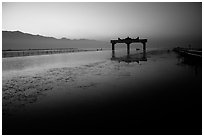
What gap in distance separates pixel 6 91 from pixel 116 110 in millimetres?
7523

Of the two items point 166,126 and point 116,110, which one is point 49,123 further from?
point 166,126

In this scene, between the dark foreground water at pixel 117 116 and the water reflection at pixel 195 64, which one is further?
the water reflection at pixel 195 64

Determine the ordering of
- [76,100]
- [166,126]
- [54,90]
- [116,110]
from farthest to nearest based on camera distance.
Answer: [54,90], [76,100], [116,110], [166,126]

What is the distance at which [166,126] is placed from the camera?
17.3ft

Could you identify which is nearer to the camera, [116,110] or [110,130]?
[110,130]

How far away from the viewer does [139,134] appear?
490cm


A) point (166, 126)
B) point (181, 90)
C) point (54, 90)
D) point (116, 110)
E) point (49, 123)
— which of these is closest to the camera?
point (166, 126)

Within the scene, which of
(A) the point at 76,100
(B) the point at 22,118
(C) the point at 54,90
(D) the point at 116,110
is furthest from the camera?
(C) the point at 54,90

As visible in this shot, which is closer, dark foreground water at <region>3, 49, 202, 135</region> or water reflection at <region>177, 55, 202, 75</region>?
dark foreground water at <region>3, 49, 202, 135</region>

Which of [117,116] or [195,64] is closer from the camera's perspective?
[117,116]

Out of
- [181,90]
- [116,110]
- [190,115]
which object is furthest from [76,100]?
[181,90]

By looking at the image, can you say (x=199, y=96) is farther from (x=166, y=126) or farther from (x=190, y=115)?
(x=166, y=126)

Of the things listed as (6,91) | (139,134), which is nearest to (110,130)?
(139,134)

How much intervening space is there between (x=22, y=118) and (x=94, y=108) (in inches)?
109
